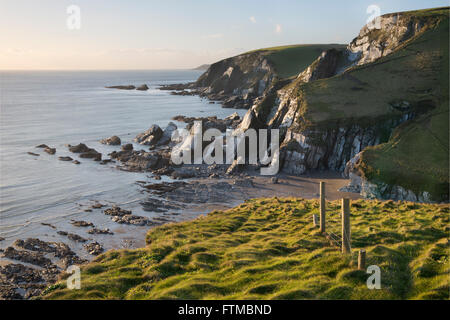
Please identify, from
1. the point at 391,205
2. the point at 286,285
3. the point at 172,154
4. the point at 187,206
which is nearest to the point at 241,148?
the point at 172,154

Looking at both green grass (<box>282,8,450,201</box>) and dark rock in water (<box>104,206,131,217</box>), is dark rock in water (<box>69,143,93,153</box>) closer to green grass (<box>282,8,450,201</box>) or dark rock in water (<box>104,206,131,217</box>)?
dark rock in water (<box>104,206,131,217</box>)

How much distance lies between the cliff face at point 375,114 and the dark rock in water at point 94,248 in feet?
114

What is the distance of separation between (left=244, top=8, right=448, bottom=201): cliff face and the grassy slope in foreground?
19.0 meters

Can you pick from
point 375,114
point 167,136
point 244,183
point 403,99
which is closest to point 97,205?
point 244,183

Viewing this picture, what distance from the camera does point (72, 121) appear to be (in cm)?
11538

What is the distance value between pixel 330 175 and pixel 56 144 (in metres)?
63.0

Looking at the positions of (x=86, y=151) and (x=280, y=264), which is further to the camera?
(x=86, y=151)

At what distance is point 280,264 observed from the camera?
64.1 ft

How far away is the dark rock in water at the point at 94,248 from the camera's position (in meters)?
33.4

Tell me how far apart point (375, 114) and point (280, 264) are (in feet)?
176

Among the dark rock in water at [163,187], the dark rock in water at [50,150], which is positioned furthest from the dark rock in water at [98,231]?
the dark rock in water at [50,150]

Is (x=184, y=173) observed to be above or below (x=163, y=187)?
above

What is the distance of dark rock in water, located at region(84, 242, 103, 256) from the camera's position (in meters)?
33.4

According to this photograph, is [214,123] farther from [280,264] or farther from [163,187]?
[280,264]
